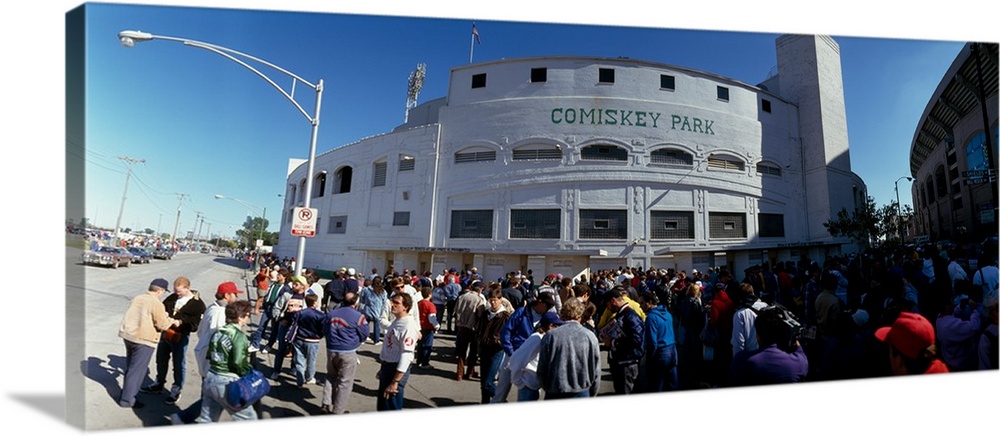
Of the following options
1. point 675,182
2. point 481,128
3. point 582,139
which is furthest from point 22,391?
point 675,182

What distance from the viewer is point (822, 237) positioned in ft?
25.5

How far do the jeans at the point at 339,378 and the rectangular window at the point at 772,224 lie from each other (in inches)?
261

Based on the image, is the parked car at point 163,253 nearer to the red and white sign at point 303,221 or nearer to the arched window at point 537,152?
the red and white sign at point 303,221

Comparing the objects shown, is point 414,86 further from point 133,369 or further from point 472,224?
point 133,369

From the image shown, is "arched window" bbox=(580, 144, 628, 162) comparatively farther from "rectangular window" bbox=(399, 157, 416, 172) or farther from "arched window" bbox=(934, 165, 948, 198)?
"arched window" bbox=(934, 165, 948, 198)

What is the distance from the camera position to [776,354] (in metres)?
3.51

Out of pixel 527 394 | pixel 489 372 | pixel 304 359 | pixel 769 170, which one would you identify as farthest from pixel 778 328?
pixel 304 359

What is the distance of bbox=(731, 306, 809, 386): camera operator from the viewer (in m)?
3.50

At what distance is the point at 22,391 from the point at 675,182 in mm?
9381

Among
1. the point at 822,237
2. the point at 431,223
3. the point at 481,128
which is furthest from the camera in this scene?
the point at 431,223

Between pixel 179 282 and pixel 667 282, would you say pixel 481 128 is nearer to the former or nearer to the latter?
pixel 667 282

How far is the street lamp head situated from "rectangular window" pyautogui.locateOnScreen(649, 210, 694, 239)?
7.21 metres

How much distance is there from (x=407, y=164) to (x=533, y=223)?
322 centimetres

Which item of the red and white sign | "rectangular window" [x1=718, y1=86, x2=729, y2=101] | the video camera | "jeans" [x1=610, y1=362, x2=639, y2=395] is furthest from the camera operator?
the red and white sign
